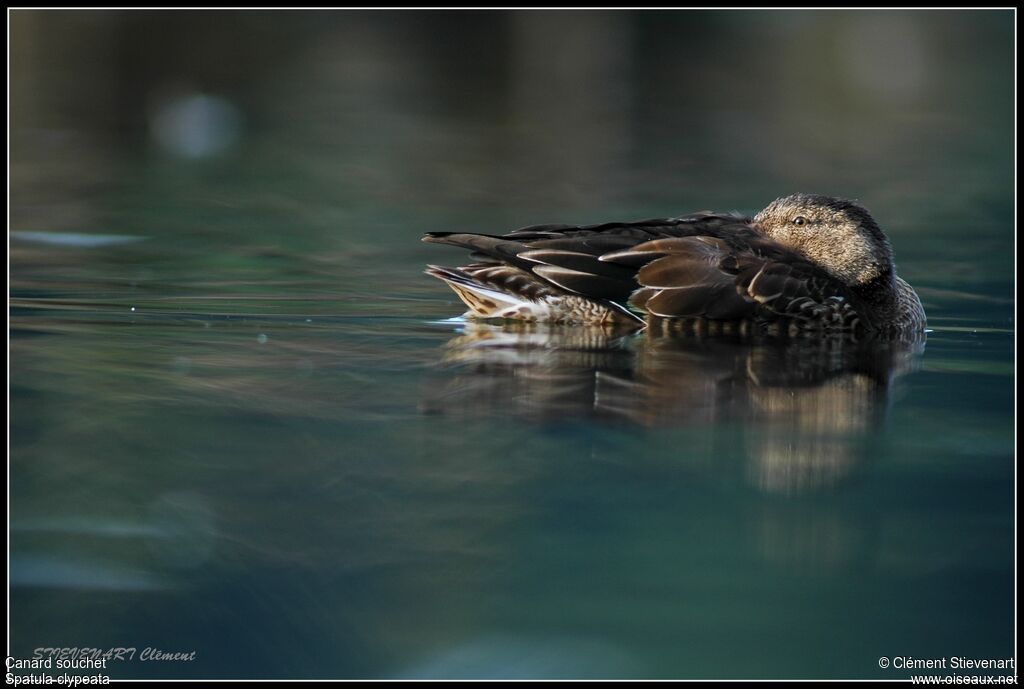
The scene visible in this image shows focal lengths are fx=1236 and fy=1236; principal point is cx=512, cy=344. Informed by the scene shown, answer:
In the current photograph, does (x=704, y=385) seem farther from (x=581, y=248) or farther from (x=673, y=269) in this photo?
(x=581, y=248)

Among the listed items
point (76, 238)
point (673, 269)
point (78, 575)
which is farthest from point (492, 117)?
point (78, 575)

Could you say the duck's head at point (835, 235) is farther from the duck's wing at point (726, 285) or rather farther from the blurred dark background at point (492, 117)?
the blurred dark background at point (492, 117)

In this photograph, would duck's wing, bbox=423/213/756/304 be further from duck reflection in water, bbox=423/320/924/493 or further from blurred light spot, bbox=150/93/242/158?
blurred light spot, bbox=150/93/242/158

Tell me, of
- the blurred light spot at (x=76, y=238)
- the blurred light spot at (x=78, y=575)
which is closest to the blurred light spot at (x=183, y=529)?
the blurred light spot at (x=78, y=575)

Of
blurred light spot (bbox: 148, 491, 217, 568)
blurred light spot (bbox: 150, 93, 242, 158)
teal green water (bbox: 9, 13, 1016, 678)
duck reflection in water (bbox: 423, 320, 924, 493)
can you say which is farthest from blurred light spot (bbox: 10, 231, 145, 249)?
blurred light spot (bbox: 148, 491, 217, 568)

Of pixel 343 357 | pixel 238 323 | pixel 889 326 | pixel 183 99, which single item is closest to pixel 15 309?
pixel 238 323

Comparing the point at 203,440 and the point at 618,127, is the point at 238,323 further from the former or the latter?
the point at 618,127
